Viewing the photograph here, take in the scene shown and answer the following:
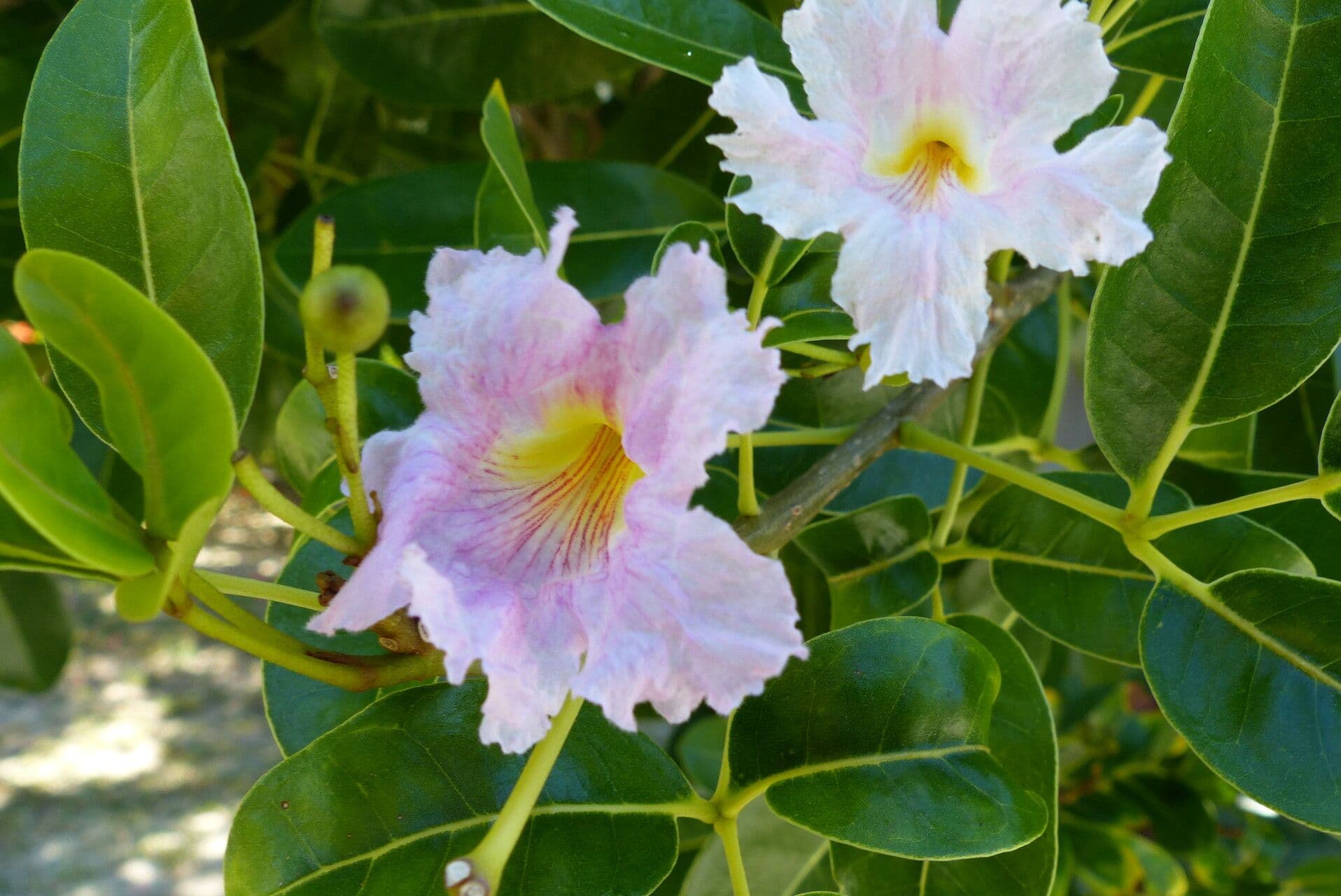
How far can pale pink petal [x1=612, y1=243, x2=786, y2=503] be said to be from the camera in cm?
41

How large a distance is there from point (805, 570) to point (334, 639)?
1.00ft

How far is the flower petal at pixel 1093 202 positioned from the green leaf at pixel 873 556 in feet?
0.93

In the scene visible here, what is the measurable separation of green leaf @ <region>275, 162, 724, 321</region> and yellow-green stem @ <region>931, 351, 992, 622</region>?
9.9 inches

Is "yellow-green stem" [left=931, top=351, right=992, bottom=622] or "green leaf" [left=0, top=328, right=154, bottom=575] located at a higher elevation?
"green leaf" [left=0, top=328, right=154, bottom=575]

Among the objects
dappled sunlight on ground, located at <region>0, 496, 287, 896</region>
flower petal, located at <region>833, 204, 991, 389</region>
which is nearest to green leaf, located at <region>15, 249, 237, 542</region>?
flower petal, located at <region>833, 204, 991, 389</region>

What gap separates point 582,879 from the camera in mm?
539

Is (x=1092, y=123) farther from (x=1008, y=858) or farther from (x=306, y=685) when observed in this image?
(x=306, y=685)

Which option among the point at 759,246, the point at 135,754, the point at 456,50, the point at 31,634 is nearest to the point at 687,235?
the point at 759,246

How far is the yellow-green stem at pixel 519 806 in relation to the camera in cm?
41

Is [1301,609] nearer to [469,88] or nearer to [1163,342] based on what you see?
[1163,342]

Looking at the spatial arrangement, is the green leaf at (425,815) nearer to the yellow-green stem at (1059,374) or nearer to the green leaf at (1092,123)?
the green leaf at (1092,123)

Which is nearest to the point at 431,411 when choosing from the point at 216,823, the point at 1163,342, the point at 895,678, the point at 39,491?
the point at 39,491

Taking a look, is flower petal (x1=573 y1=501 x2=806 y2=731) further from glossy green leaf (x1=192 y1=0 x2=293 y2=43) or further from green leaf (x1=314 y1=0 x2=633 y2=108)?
glossy green leaf (x1=192 y1=0 x2=293 y2=43)

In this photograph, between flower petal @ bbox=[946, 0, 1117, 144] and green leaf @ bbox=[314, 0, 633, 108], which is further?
green leaf @ bbox=[314, 0, 633, 108]
